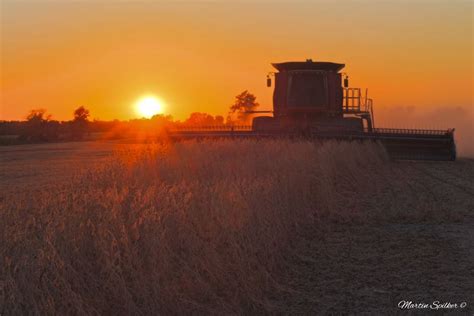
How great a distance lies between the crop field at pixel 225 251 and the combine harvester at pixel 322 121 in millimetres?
12924

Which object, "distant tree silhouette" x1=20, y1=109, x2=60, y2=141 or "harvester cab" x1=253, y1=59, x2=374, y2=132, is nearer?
"harvester cab" x1=253, y1=59, x2=374, y2=132

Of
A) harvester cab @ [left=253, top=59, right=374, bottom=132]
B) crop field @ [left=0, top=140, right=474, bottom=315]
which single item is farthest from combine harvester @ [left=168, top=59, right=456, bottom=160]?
crop field @ [left=0, top=140, right=474, bottom=315]

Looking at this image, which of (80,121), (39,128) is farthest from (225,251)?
(80,121)

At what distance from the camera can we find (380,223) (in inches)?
320

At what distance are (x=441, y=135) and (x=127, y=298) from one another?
20.8m

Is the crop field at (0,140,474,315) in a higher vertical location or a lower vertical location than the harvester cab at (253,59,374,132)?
lower

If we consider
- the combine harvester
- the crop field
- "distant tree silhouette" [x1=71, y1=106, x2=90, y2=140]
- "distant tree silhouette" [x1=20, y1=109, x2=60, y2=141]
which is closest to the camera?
the crop field

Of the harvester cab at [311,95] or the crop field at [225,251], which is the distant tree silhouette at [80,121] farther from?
the crop field at [225,251]

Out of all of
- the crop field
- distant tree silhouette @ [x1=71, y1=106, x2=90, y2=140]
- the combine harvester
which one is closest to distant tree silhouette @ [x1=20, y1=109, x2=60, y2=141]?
distant tree silhouette @ [x1=71, y1=106, x2=90, y2=140]

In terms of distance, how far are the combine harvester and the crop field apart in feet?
42.4

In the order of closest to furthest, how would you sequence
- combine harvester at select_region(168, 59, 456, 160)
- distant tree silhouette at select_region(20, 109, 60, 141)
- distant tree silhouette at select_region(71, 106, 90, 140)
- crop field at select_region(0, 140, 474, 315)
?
1. crop field at select_region(0, 140, 474, 315)
2. combine harvester at select_region(168, 59, 456, 160)
3. distant tree silhouette at select_region(20, 109, 60, 141)
4. distant tree silhouette at select_region(71, 106, 90, 140)

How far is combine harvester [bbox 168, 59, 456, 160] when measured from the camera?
870 inches

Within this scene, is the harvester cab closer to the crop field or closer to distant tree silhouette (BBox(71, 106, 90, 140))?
the crop field

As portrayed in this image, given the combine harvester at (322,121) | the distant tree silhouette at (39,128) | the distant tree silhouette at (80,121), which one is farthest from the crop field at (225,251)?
the distant tree silhouette at (80,121)
